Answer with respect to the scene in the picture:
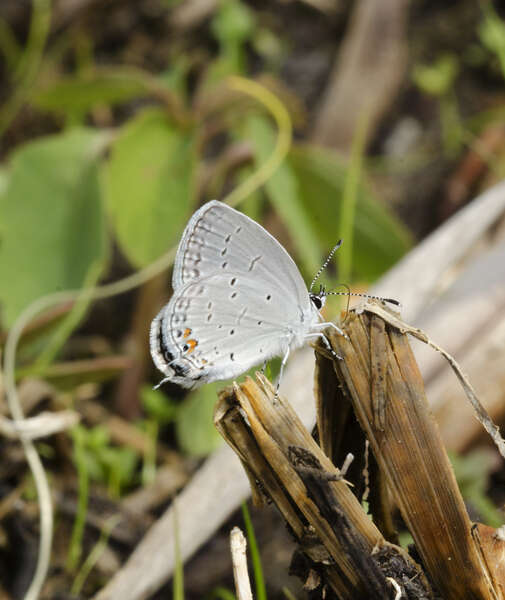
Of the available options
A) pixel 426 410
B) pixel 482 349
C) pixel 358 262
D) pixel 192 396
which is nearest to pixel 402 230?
pixel 358 262

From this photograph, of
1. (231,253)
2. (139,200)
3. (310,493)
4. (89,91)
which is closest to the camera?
(310,493)

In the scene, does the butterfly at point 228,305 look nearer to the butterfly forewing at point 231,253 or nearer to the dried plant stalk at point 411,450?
the butterfly forewing at point 231,253

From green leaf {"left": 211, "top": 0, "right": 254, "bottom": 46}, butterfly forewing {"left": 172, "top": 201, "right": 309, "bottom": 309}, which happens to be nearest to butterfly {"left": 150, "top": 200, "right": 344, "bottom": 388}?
butterfly forewing {"left": 172, "top": 201, "right": 309, "bottom": 309}

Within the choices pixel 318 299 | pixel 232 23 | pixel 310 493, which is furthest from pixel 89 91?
pixel 310 493

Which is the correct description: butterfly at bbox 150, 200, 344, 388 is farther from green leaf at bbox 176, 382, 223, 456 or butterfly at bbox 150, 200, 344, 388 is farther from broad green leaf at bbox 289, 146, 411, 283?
broad green leaf at bbox 289, 146, 411, 283

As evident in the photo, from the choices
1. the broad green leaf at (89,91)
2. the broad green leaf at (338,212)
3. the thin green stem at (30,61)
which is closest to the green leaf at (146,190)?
the broad green leaf at (89,91)

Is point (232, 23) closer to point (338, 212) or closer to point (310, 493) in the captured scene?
point (338, 212)

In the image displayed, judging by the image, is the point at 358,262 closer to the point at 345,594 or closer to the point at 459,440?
the point at 459,440
